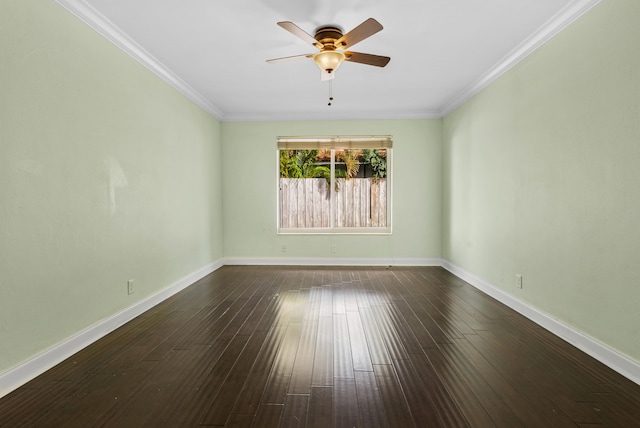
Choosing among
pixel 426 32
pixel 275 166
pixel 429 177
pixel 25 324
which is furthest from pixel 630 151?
pixel 275 166

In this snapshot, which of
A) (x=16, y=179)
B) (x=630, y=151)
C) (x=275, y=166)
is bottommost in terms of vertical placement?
(x=16, y=179)

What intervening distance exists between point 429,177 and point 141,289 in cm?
444

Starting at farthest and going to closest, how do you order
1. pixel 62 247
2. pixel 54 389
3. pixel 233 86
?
pixel 233 86 → pixel 62 247 → pixel 54 389

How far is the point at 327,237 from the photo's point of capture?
5.62 meters

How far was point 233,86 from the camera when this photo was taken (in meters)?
4.16

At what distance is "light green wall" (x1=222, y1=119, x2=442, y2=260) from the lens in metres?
5.48

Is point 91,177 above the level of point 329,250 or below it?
above

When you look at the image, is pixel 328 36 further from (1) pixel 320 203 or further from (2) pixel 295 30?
(1) pixel 320 203

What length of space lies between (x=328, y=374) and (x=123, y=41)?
320cm

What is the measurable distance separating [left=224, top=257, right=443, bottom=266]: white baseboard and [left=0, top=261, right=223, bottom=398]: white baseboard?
75.7 inches

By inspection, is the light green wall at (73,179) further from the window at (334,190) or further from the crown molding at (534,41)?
the crown molding at (534,41)

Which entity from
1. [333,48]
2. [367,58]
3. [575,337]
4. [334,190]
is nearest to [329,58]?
[333,48]

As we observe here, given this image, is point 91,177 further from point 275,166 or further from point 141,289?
point 275,166

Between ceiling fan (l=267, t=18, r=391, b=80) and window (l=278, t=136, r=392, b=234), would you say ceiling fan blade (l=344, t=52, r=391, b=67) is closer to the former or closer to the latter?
ceiling fan (l=267, t=18, r=391, b=80)
